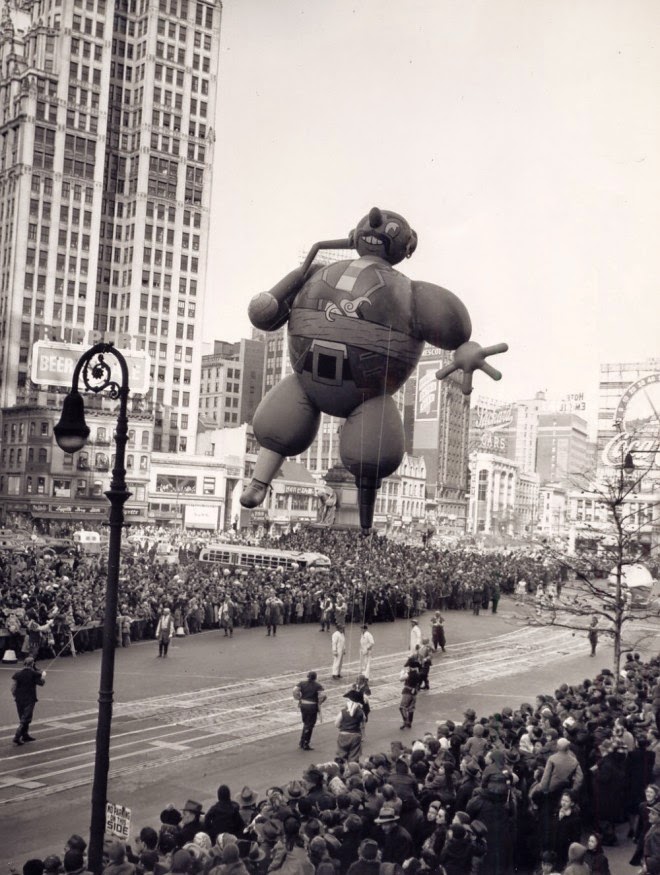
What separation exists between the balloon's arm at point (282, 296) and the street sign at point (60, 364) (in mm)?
56650

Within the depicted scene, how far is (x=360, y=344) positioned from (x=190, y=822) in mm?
4301

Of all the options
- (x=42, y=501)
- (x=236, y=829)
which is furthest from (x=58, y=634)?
(x=42, y=501)

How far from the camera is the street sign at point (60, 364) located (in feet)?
213

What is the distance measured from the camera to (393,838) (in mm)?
7520

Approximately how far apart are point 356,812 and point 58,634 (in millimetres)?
14365

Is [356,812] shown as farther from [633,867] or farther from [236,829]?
[633,867]

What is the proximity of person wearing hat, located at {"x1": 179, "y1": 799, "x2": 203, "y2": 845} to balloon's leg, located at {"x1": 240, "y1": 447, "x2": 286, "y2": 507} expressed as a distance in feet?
8.67

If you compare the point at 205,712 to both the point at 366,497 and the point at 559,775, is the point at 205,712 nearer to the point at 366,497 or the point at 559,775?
the point at 559,775

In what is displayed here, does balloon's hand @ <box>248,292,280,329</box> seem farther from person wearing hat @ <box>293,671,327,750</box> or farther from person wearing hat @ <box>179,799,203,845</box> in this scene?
person wearing hat @ <box>293,671,327,750</box>

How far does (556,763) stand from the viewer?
31.0 feet

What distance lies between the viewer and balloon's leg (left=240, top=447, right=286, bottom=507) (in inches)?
332

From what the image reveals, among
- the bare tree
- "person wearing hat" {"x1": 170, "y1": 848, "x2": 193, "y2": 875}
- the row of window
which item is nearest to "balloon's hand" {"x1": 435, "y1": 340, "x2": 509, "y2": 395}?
"person wearing hat" {"x1": 170, "y1": 848, "x2": 193, "y2": 875}

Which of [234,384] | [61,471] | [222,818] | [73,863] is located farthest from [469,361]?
[234,384]

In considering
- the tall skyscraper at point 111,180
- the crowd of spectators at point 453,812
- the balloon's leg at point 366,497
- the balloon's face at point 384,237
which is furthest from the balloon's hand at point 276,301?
the tall skyscraper at point 111,180
